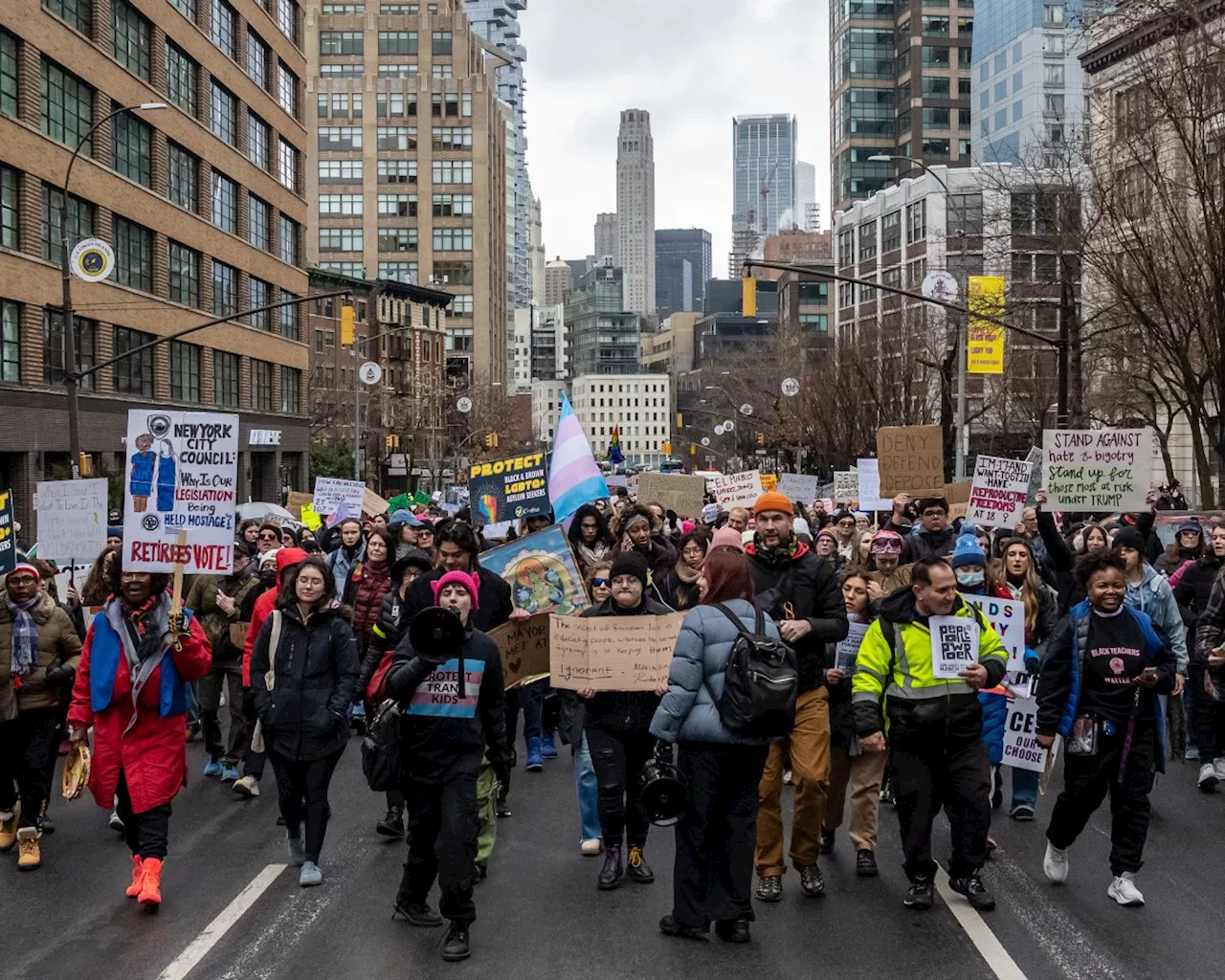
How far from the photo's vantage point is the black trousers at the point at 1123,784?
738cm

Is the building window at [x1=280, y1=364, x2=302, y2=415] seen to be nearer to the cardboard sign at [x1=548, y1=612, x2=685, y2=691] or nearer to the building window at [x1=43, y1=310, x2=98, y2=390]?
the building window at [x1=43, y1=310, x2=98, y2=390]

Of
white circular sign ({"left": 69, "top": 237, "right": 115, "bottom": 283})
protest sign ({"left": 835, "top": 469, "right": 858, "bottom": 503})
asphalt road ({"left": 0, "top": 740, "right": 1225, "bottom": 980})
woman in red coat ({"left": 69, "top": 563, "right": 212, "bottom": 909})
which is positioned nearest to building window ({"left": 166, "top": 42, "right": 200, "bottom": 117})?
white circular sign ({"left": 69, "top": 237, "right": 115, "bottom": 283})

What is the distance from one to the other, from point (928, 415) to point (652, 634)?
44.7 metres


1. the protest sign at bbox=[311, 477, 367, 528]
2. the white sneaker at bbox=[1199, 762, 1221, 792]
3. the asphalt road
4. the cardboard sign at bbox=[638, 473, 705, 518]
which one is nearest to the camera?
the asphalt road

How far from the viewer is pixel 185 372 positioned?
4488cm

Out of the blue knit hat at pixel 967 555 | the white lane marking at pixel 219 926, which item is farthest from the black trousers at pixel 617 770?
the blue knit hat at pixel 967 555

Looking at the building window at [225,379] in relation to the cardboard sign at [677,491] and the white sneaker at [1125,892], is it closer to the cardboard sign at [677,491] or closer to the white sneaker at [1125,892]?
the cardboard sign at [677,491]

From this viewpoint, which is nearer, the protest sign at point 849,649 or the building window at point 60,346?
the protest sign at point 849,649

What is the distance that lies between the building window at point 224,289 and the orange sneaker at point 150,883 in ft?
134

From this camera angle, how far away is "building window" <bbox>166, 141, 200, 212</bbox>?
42.5 m

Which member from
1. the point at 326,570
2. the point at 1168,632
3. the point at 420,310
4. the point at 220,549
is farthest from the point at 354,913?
the point at 420,310

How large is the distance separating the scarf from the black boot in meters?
3.71

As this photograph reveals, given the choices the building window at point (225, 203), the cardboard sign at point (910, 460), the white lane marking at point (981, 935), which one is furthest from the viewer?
the building window at point (225, 203)

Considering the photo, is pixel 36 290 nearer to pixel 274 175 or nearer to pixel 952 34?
pixel 274 175
